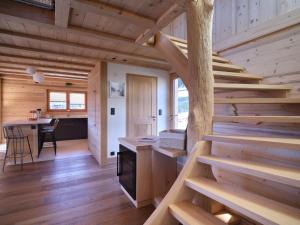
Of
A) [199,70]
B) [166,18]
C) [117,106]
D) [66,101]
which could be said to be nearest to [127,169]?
[199,70]

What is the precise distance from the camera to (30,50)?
3.17 m

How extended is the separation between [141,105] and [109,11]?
8.87ft

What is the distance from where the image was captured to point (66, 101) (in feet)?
23.6

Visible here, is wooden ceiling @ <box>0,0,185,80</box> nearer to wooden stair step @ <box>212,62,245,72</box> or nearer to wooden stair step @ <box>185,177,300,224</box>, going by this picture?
wooden stair step @ <box>212,62,245,72</box>

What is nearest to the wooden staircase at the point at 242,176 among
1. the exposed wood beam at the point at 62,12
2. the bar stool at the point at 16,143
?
the exposed wood beam at the point at 62,12

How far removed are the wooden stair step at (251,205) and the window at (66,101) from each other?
7.08 m

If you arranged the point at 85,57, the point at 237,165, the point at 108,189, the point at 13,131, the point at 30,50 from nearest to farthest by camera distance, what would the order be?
the point at 237,165 → the point at 108,189 → the point at 30,50 → the point at 85,57 → the point at 13,131

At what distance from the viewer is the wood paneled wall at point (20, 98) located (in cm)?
629

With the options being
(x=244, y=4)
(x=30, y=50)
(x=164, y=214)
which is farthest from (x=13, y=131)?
(x=244, y=4)

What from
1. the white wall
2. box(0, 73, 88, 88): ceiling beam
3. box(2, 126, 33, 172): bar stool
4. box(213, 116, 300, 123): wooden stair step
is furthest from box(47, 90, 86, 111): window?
box(213, 116, 300, 123): wooden stair step

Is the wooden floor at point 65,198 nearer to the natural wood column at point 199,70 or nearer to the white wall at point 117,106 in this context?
the white wall at point 117,106

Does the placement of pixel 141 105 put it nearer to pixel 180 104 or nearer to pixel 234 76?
pixel 180 104

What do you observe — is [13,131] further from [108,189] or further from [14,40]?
[108,189]

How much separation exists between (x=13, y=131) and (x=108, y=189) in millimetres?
2935
